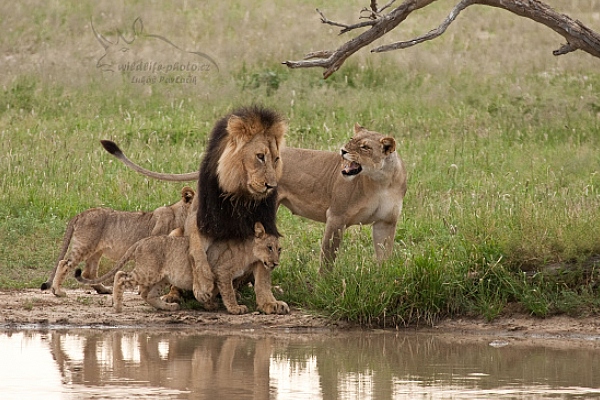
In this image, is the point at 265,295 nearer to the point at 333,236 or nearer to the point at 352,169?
the point at 333,236

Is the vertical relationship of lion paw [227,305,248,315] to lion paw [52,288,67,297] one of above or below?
below

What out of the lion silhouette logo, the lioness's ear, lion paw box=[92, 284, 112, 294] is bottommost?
lion paw box=[92, 284, 112, 294]

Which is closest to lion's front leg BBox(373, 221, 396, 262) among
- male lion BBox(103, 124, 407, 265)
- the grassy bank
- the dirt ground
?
male lion BBox(103, 124, 407, 265)

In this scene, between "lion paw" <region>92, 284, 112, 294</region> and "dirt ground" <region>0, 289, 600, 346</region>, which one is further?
"lion paw" <region>92, 284, 112, 294</region>

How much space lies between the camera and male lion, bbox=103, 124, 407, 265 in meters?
8.25

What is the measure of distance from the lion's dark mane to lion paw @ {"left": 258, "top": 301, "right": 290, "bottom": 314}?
1.65 ft

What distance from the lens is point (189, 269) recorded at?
26.0 feet

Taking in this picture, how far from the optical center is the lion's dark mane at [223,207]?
7699mm

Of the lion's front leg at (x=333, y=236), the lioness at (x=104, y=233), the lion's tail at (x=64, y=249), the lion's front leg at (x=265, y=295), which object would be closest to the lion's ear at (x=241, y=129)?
the lion's front leg at (x=265, y=295)

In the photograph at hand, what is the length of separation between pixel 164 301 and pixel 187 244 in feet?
1.72

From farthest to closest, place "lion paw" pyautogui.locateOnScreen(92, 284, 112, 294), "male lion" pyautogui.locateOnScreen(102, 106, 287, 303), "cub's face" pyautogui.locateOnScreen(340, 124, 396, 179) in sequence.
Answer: "lion paw" pyautogui.locateOnScreen(92, 284, 112, 294) → "cub's face" pyautogui.locateOnScreen(340, 124, 396, 179) → "male lion" pyautogui.locateOnScreen(102, 106, 287, 303)

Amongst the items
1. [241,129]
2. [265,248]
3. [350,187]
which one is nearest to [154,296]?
[265,248]

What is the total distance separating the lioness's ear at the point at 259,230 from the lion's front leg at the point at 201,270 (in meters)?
0.36

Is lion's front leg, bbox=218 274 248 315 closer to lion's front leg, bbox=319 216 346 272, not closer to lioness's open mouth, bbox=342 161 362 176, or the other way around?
lion's front leg, bbox=319 216 346 272
